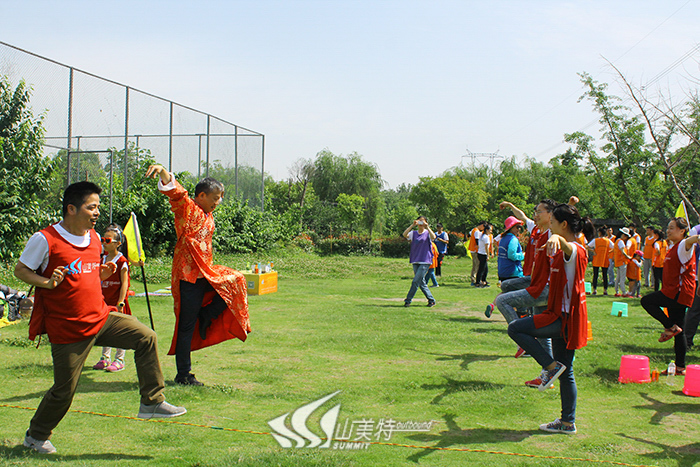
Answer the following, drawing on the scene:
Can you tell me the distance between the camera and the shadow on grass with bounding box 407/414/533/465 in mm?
4367

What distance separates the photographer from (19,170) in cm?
1249

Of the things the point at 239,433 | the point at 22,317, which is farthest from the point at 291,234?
the point at 239,433

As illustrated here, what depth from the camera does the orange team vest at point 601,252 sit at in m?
15.8

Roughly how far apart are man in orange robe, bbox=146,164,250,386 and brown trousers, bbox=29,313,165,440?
1217 mm

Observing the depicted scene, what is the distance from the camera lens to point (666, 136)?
2238 cm

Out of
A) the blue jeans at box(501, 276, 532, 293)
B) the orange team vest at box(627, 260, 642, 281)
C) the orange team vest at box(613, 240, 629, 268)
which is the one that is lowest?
the orange team vest at box(627, 260, 642, 281)

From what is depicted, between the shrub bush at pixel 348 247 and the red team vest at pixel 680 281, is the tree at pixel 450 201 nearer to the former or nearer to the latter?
the shrub bush at pixel 348 247

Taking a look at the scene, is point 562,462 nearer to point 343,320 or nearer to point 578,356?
point 578,356

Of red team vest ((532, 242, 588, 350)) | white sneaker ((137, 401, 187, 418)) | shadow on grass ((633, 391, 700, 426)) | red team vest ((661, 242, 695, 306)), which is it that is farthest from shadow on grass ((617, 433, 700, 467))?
white sneaker ((137, 401, 187, 418))

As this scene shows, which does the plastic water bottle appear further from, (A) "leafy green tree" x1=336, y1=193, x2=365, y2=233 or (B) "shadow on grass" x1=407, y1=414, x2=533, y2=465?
(A) "leafy green tree" x1=336, y1=193, x2=365, y2=233

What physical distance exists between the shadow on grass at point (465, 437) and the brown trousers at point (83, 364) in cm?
209

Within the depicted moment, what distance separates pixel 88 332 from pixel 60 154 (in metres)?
11.8
